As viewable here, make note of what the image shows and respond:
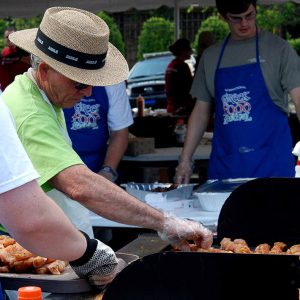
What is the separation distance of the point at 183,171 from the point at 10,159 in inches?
111

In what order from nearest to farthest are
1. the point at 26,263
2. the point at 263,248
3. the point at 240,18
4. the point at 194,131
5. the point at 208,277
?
the point at 208,277 → the point at 26,263 → the point at 263,248 → the point at 240,18 → the point at 194,131

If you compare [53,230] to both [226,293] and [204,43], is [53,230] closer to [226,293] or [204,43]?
[226,293]

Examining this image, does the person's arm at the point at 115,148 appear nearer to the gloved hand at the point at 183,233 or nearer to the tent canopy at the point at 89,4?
the gloved hand at the point at 183,233

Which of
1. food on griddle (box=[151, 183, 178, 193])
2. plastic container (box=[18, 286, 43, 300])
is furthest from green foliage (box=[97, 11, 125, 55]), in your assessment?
plastic container (box=[18, 286, 43, 300])

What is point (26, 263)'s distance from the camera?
2.55 meters

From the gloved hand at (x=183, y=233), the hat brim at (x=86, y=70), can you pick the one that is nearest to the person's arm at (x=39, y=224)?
the gloved hand at (x=183, y=233)

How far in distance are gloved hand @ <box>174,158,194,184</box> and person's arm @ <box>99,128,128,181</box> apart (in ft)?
1.17

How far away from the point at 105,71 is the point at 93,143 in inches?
68.1

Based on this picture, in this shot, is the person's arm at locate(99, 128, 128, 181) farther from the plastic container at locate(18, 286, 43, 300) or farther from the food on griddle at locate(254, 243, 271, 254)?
the plastic container at locate(18, 286, 43, 300)

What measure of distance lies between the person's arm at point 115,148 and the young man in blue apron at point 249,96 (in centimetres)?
36

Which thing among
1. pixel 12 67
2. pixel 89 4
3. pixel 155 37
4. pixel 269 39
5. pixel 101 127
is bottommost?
pixel 155 37

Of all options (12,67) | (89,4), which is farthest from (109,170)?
(89,4)

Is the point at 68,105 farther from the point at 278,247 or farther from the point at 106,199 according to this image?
the point at 278,247

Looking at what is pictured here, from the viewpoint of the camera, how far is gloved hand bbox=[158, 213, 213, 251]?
9.14ft
